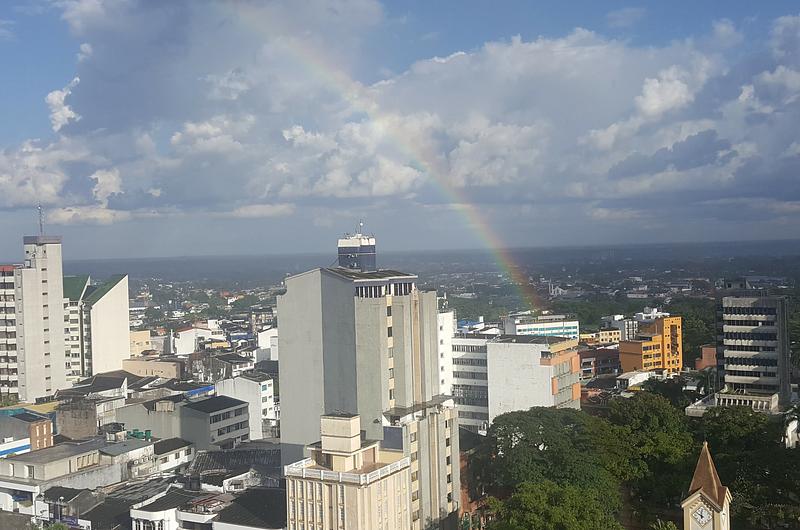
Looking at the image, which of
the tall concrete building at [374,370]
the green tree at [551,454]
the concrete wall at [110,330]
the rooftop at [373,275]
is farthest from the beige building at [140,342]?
the green tree at [551,454]

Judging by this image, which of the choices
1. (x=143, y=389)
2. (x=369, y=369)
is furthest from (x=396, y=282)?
(x=143, y=389)

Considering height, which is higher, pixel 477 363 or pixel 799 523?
pixel 477 363

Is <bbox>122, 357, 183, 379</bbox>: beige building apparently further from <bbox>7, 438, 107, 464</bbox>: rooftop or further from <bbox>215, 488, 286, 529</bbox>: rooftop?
<bbox>215, 488, 286, 529</bbox>: rooftop

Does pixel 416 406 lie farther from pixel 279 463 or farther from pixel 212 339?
pixel 212 339

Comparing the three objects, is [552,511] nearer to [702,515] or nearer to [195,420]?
[702,515]

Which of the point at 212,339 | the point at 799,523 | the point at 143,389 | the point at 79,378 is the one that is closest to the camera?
the point at 799,523

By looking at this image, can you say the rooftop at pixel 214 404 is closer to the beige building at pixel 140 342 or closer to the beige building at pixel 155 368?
the beige building at pixel 155 368
